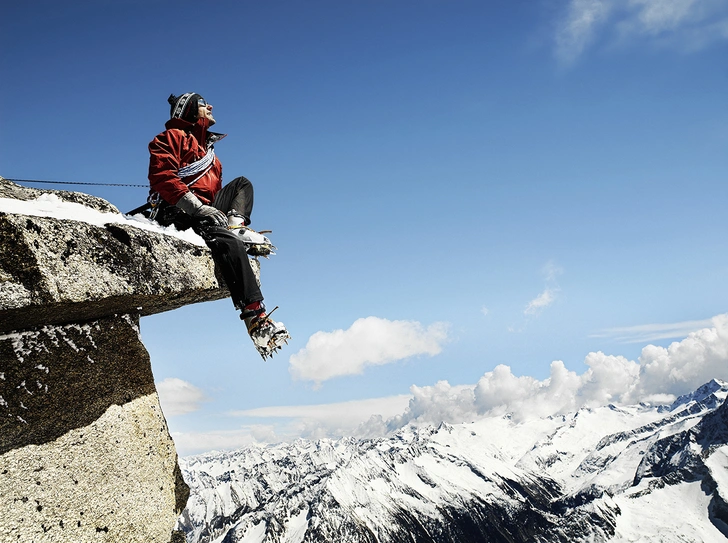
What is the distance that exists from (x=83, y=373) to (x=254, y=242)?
91.3 inches

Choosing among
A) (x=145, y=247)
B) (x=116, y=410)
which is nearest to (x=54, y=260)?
(x=145, y=247)

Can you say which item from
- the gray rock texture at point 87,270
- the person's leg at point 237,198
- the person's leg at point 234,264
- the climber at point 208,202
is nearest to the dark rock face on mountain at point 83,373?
the gray rock texture at point 87,270

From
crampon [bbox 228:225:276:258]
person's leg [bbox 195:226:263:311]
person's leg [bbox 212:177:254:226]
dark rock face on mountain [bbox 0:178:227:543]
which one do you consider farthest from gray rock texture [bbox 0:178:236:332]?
person's leg [bbox 212:177:254:226]

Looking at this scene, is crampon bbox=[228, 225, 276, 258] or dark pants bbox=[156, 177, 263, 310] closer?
dark pants bbox=[156, 177, 263, 310]

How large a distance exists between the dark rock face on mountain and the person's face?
1.89 m

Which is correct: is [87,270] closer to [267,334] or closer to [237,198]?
[267,334]

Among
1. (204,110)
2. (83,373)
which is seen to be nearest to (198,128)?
(204,110)

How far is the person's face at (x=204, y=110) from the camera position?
6301 millimetres

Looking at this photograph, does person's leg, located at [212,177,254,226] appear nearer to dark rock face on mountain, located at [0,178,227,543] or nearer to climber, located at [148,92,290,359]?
climber, located at [148,92,290,359]

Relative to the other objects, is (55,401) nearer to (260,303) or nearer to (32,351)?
(32,351)

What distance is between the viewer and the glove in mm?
5527

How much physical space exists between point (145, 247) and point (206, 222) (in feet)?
3.18

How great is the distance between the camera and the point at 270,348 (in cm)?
538

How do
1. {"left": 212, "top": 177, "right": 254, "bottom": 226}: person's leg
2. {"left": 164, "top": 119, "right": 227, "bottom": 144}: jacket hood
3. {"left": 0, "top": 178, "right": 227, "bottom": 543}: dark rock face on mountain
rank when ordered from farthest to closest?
1. {"left": 212, "top": 177, "right": 254, "bottom": 226}: person's leg
2. {"left": 164, "top": 119, "right": 227, "bottom": 144}: jacket hood
3. {"left": 0, "top": 178, "right": 227, "bottom": 543}: dark rock face on mountain
